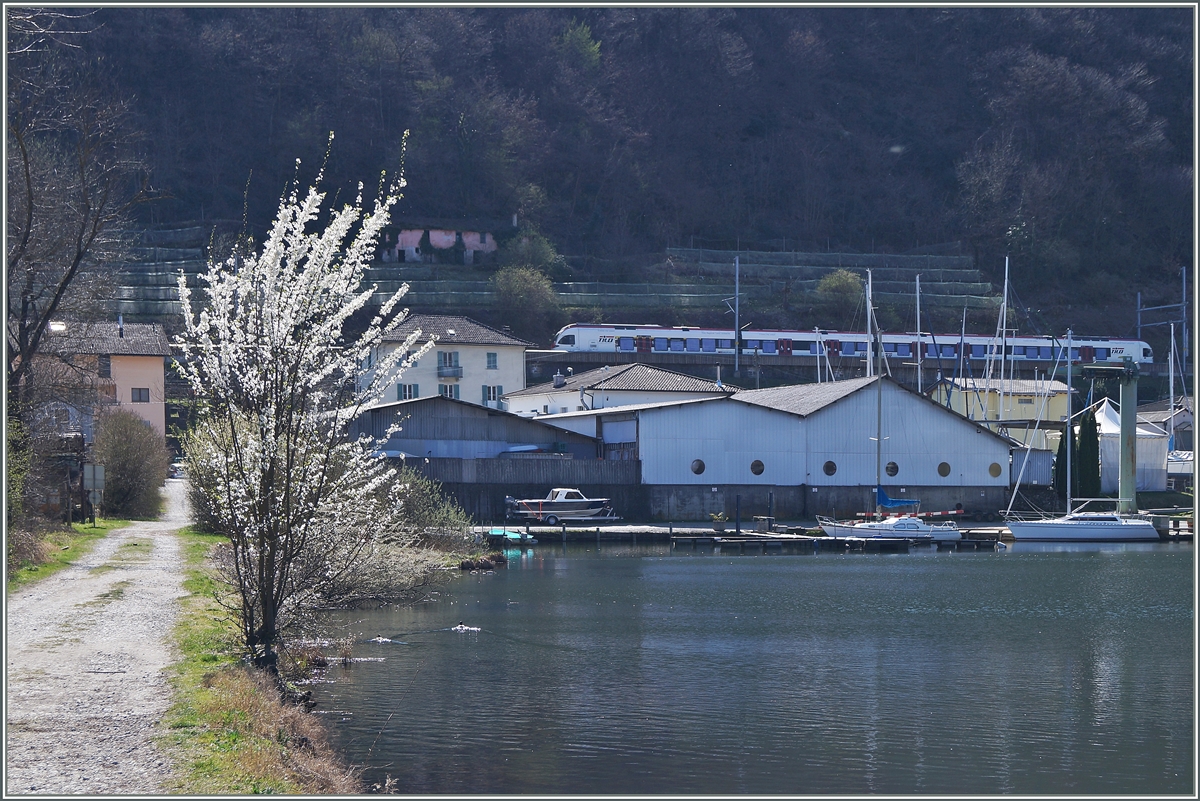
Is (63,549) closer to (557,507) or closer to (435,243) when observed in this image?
(557,507)

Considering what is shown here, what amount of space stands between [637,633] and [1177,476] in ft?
163

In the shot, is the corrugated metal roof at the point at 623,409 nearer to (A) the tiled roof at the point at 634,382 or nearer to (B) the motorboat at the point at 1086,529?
(A) the tiled roof at the point at 634,382

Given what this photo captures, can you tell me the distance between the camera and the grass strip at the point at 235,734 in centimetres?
1239

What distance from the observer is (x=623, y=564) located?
42.7m

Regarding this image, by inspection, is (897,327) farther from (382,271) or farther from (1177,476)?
(382,271)

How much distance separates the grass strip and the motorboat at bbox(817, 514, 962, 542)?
114 feet

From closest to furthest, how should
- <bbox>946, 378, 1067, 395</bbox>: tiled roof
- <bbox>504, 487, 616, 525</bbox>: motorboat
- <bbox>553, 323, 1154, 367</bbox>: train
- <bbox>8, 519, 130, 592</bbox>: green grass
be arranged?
<bbox>8, 519, 130, 592</bbox>: green grass → <bbox>504, 487, 616, 525</bbox>: motorboat → <bbox>946, 378, 1067, 395</bbox>: tiled roof → <bbox>553, 323, 1154, 367</bbox>: train

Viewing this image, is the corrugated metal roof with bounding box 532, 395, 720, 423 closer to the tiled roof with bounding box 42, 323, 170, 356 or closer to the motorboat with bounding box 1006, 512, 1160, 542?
the motorboat with bounding box 1006, 512, 1160, 542

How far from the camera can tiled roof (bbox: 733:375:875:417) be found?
56.4 meters

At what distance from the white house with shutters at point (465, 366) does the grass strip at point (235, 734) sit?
58.7 m

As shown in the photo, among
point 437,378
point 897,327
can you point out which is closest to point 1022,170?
point 897,327

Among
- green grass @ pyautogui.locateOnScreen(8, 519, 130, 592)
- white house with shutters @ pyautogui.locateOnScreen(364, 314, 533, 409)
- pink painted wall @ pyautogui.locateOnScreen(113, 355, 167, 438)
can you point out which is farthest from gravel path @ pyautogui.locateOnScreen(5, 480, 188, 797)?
white house with shutters @ pyautogui.locateOnScreen(364, 314, 533, 409)

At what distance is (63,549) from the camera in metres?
29.8

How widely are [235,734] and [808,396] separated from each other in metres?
47.6
